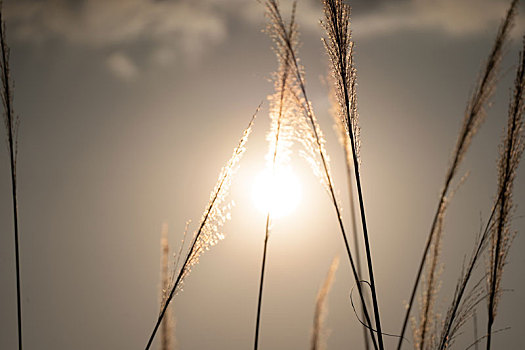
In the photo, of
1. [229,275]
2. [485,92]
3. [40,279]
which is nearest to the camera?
[485,92]

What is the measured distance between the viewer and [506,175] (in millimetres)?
684

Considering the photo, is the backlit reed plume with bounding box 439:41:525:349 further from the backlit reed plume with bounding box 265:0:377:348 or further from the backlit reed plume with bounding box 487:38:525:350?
the backlit reed plume with bounding box 265:0:377:348

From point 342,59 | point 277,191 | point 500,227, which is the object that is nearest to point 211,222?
point 277,191

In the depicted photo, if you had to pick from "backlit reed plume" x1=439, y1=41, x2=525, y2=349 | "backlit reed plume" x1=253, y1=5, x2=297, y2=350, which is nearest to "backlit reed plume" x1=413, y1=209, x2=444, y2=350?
"backlit reed plume" x1=439, y1=41, x2=525, y2=349

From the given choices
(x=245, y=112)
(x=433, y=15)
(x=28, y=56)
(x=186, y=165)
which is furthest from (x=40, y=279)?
(x=433, y=15)

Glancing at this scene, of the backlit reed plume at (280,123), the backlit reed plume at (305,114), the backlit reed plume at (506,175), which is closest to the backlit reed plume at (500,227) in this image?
the backlit reed plume at (506,175)

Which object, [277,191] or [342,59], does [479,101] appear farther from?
[277,191]

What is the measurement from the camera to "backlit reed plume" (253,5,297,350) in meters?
0.74

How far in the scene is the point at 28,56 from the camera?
278cm

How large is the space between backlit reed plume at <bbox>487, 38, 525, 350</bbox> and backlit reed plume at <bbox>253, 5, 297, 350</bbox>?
306mm

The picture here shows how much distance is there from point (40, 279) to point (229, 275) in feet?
3.50

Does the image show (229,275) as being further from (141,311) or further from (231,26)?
(231,26)

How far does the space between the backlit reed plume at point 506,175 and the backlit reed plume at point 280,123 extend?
1.01ft

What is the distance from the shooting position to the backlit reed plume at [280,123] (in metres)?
0.74
